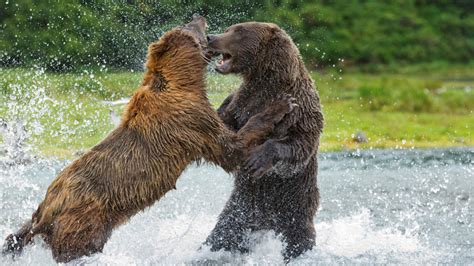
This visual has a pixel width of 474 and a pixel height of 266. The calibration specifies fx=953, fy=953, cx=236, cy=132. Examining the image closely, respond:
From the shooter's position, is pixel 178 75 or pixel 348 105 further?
pixel 348 105

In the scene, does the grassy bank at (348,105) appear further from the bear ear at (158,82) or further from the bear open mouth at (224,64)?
the bear ear at (158,82)

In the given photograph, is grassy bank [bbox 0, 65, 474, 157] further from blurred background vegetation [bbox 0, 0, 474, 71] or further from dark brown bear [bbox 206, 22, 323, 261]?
dark brown bear [bbox 206, 22, 323, 261]

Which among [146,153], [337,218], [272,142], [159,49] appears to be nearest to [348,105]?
[337,218]

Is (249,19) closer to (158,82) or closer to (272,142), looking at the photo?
(272,142)

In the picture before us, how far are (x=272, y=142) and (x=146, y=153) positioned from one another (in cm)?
98

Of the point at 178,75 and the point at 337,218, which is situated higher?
the point at 178,75

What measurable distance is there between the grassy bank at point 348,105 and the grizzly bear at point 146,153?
18.8 feet

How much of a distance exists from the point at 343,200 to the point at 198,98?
191 inches

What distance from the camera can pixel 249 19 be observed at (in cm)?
1955

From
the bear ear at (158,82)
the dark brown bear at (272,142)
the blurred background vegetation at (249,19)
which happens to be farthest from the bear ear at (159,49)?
the blurred background vegetation at (249,19)

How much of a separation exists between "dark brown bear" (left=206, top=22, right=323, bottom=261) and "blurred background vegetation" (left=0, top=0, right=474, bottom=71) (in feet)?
25.8

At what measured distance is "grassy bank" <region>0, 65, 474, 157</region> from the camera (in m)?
16.1

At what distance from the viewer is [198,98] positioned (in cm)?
639

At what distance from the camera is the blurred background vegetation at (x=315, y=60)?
1658 centimetres
